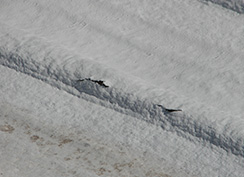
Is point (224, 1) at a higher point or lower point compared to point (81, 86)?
higher

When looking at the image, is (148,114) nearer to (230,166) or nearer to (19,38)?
(230,166)

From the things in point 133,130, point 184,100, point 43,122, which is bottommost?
point 43,122

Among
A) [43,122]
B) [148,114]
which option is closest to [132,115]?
[148,114]

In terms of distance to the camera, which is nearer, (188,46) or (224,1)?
(188,46)

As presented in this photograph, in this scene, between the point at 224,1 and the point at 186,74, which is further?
the point at 224,1

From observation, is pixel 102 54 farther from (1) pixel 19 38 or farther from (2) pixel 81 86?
(1) pixel 19 38

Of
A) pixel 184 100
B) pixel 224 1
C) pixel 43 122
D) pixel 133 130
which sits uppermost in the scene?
pixel 224 1

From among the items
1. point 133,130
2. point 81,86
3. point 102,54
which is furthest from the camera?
point 102,54

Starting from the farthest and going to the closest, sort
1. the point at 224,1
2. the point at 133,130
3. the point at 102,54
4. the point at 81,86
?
the point at 224,1 → the point at 102,54 → the point at 81,86 → the point at 133,130

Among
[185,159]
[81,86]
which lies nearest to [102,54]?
[81,86]
